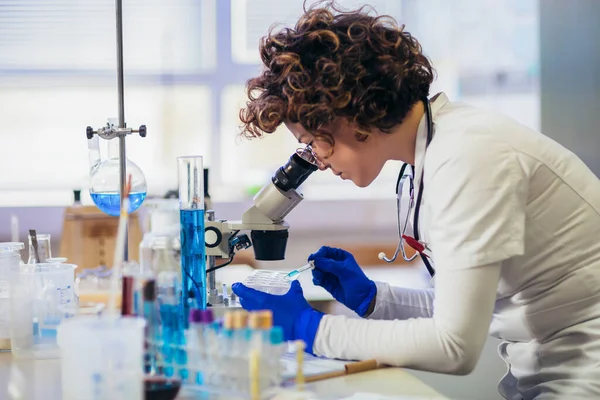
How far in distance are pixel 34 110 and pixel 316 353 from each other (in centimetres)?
317

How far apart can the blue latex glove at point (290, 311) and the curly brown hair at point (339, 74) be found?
312mm

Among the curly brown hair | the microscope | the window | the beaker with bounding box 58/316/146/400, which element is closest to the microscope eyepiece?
the microscope

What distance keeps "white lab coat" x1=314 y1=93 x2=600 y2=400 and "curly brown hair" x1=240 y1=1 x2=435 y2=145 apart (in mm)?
90

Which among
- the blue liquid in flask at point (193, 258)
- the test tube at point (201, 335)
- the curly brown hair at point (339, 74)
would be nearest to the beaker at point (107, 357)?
the test tube at point (201, 335)

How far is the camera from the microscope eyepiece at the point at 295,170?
1500 mm

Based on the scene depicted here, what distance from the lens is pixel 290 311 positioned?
1280 mm

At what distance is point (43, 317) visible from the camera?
136cm

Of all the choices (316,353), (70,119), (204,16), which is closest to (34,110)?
(70,119)

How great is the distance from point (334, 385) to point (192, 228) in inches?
16.2

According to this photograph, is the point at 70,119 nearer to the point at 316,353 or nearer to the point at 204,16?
the point at 204,16

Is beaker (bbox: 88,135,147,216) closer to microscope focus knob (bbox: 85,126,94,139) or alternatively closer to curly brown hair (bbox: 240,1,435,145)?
microscope focus knob (bbox: 85,126,94,139)

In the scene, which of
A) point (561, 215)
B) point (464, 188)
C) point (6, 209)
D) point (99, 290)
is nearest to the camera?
point (464, 188)

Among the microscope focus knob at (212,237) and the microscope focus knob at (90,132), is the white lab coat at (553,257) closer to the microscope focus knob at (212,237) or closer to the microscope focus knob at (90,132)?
the microscope focus knob at (212,237)

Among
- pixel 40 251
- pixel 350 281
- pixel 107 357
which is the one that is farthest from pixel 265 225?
pixel 107 357
